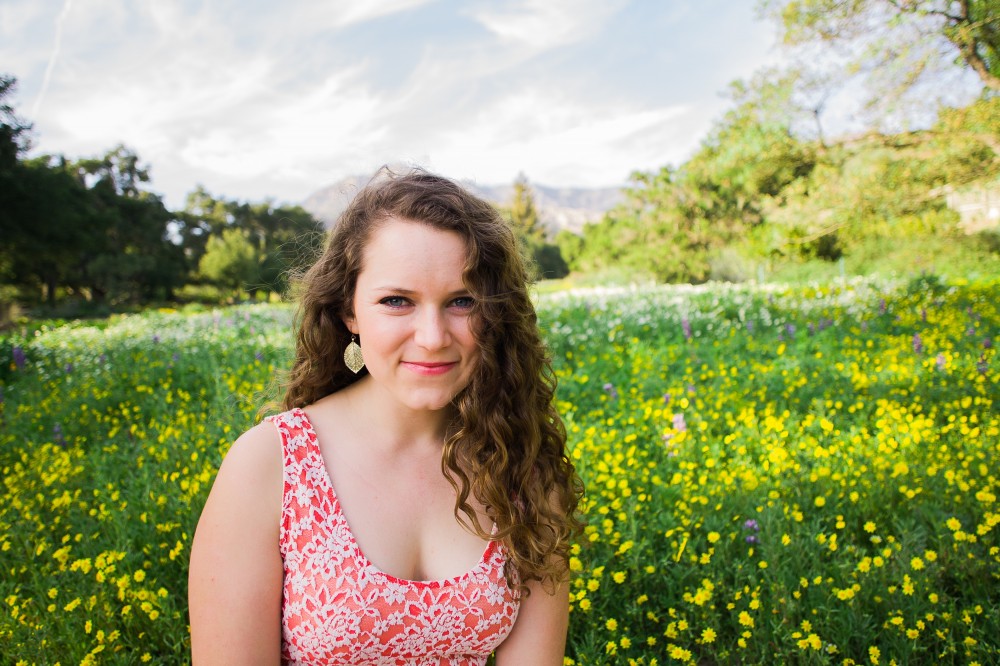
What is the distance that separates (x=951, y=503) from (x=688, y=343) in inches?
143

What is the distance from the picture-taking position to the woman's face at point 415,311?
1.37 meters

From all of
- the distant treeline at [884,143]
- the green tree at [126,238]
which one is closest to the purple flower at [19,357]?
the distant treeline at [884,143]

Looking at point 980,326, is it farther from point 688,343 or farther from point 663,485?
point 663,485

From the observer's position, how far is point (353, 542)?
4.42ft

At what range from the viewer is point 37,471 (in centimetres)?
364

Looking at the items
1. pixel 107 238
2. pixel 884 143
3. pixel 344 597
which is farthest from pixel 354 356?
pixel 107 238

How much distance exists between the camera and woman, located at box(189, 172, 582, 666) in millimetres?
1300

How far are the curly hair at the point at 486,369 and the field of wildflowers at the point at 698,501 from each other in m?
0.67

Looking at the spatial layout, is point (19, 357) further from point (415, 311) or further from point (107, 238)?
point (107, 238)

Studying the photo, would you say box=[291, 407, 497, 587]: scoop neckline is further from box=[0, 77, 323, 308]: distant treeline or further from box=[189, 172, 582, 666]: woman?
box=[0, 77, 323, 308]: distant treeline

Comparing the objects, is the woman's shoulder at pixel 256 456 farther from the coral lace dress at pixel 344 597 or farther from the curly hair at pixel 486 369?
the curly hair at pixel 486 369

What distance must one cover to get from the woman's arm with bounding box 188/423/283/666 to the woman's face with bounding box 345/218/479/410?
0.36m

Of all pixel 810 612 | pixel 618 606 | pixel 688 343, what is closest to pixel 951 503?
pixel 810 612

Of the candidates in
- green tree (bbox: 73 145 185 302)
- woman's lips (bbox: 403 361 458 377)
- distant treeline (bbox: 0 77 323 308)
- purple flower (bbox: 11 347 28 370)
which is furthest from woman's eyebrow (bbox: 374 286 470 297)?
green tree (bbox: 73 145 185 302)
